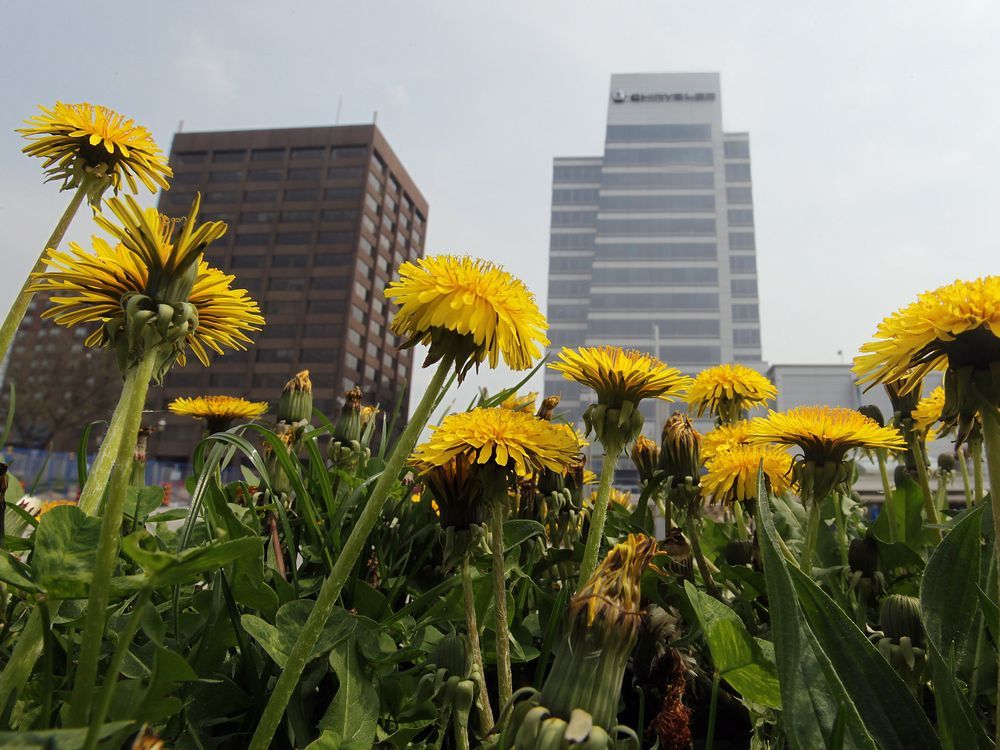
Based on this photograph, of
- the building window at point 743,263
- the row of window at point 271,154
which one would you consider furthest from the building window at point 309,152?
the building window at point 743,263

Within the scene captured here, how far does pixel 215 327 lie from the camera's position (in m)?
0.66

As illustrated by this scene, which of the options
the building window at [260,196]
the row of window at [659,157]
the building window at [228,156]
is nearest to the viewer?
the building window at [260,196]

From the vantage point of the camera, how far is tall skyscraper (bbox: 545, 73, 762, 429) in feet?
146

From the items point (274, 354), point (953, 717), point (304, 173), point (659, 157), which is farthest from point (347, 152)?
point (953, 717)

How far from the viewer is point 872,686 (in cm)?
51

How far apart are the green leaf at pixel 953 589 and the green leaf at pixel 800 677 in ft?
0.66

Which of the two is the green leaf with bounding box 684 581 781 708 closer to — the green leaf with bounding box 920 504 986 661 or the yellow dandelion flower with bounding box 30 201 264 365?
the green leaf with bounding box 920 504 986 661

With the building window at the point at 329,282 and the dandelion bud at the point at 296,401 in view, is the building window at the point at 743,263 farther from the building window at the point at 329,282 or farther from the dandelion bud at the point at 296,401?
the dandelion bud at the point at 296,401

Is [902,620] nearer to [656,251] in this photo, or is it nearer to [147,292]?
[147,292]

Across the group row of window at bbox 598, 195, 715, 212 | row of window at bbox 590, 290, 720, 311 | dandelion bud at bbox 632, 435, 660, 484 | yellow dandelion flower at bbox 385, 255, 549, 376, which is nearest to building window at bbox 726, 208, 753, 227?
row of window at bbox 598, 195, 715, 212

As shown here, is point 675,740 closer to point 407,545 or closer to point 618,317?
point 407,545

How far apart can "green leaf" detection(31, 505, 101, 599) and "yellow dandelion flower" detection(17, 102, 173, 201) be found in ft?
2.35

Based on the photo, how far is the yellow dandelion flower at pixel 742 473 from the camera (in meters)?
1.06

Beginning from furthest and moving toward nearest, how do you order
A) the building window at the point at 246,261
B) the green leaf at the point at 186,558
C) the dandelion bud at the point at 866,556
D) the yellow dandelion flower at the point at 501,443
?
the building window at the point at 246,261 → the dandelion bud at the point at 866,556 → the yellow dandelion flower at the point at 501,443 → the green leaf at the point at 186,558
